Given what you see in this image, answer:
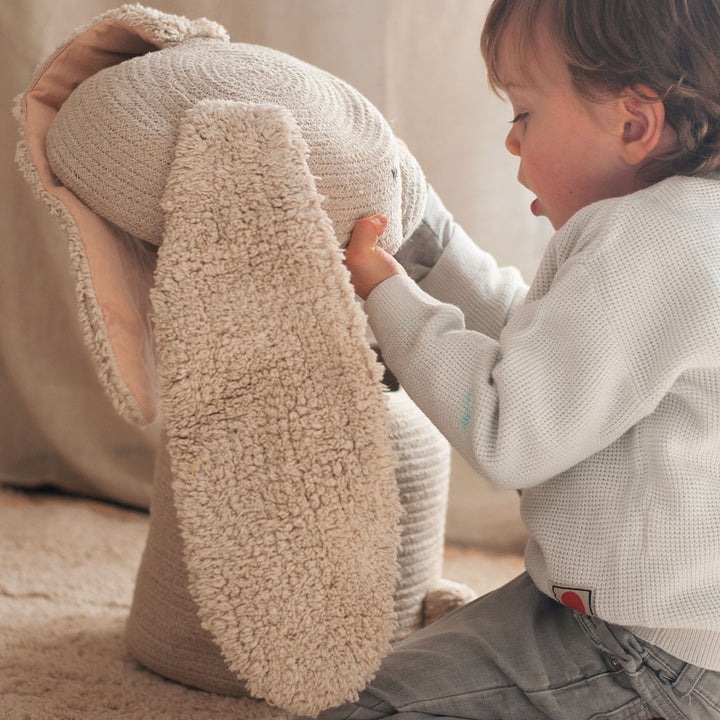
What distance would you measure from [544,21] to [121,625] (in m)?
0.81

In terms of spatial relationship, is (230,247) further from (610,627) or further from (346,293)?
(610,627)

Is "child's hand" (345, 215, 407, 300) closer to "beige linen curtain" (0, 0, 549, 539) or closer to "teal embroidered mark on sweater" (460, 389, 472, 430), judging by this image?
"teal embroidered mark on sweater" (460, 389, 472, 430)

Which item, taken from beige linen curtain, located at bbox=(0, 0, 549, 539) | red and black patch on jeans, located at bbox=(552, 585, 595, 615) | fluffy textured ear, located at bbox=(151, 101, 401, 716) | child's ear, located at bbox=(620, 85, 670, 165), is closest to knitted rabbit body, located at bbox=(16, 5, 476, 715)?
fluffy textured ear, located at bbox=(151, 101, 401, 716)

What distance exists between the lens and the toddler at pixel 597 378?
645 millimetres

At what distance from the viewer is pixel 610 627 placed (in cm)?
72

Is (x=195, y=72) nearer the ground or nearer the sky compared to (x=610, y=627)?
nearer the sky

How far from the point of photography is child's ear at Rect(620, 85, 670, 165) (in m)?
0.71

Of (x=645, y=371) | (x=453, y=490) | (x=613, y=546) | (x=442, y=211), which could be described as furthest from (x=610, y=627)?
(x=453, y=490)

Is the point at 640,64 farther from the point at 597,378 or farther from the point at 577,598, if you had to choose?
the point at 577,598

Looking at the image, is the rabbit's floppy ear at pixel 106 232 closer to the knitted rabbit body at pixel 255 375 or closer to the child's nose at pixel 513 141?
the knitted rabbit body at pixel 255 375

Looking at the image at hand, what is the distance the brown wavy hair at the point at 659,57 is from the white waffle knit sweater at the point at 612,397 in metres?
0.05

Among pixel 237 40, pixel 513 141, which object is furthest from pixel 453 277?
pixel 237 40

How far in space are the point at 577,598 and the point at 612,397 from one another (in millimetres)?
179

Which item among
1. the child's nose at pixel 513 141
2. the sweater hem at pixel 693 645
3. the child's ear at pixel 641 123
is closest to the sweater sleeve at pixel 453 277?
the child's nose at pixel 513 141
